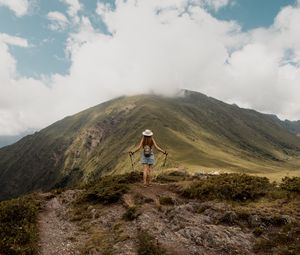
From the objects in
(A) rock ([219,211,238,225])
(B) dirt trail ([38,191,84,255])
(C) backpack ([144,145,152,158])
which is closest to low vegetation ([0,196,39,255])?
(B) dirt trail ([38,191,84,255])

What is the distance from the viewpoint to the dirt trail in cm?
1952

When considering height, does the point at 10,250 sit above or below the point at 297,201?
below

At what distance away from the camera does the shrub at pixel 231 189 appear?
25391 millimetres

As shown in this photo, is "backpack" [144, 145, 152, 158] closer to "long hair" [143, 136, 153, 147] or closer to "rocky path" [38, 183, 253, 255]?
"long hair" [143, 136, 153, 147]

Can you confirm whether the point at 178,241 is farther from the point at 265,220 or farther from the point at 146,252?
the point at 265,220

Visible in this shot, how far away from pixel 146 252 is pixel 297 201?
35.5 ft

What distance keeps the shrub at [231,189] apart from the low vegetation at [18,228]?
36.2 feet

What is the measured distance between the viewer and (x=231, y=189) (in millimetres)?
26000

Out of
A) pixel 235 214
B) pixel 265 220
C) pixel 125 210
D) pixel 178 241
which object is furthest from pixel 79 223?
pixel 265 220

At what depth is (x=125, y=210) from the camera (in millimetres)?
25078

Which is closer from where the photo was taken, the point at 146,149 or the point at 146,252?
the point at 146,252

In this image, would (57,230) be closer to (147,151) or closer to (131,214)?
(131,214)

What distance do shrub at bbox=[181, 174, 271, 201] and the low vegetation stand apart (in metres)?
11.0

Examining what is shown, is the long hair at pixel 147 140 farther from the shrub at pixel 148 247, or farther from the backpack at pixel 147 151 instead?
the shrub at pixel 148 247
